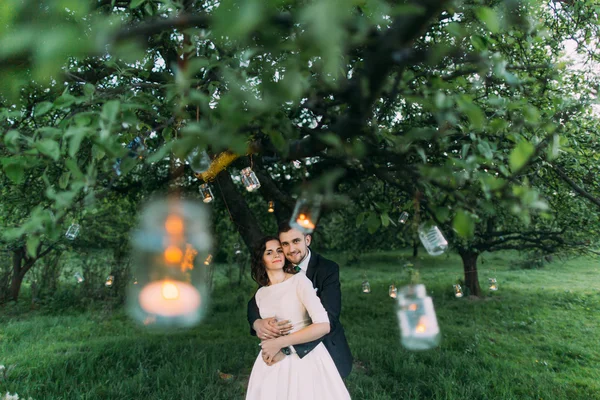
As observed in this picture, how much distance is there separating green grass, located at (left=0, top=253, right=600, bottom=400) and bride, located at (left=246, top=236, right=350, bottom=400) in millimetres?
2027

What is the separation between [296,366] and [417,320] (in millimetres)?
7987

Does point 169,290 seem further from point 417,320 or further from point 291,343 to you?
point 291,343

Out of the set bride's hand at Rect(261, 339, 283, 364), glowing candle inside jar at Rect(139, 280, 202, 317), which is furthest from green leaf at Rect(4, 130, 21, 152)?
glowing candle inside jar at Rect(139, 280, 202, 317)

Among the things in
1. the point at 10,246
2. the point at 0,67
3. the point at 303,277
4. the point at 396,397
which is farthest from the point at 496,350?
the point at 10,246

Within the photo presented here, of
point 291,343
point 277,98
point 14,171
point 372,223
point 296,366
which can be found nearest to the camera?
point 277,98

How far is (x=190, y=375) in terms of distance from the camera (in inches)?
214

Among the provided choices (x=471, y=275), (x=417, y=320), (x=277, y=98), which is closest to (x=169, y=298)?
(x=417, y=320)

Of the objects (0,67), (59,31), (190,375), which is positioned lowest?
(190,375)

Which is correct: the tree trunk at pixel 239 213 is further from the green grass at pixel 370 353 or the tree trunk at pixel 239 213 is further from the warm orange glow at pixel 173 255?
the warm orange glow at pixel 173 255

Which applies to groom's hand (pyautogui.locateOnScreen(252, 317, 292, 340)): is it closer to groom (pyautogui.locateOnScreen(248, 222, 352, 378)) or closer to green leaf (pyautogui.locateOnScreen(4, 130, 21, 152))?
groom (pyautogui.locateOnScreen(248, 222, 352, 378))

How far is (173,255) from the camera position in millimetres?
12391

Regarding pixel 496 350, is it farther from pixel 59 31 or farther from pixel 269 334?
pixel 59 31

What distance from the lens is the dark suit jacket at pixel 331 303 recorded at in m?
3.37

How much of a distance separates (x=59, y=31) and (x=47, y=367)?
20.5ft
